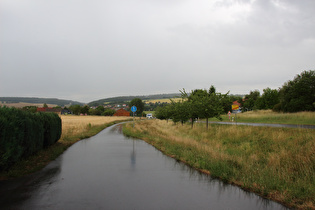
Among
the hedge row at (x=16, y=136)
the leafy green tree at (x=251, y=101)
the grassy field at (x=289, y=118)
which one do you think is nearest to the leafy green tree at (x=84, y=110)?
the leafy green tree at (x=251, y=101)

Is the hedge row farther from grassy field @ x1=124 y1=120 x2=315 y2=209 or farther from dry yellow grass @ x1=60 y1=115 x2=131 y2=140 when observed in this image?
dry yellow grass @ x1=60 y1=115 x2=131 y2=140

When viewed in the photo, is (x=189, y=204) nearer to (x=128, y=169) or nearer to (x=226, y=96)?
(x=128, y=169)

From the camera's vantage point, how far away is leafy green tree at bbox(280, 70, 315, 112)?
4892 cm

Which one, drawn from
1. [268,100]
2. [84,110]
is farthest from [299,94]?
[84,110]

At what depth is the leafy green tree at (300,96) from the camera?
48925mm

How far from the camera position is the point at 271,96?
8350 centimetres

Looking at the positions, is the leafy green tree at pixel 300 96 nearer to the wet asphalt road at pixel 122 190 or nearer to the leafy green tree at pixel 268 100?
the leafy green tree at pixel 268 100

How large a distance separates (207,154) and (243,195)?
484 centimetres

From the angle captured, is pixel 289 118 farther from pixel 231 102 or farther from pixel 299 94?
pixel 299 94

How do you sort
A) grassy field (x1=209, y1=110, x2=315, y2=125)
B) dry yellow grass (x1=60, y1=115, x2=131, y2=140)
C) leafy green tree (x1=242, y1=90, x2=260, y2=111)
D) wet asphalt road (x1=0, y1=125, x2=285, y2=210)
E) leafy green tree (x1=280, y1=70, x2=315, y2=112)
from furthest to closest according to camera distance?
leafy green tree (x1=242, y1=90, x2=260, y2=111), leafy green tree (x1=280, y1=70, x2=315, y2=112), grassy field (x1=209, y1=110, x2=315, y2=125), dry yellow grass (x1=60, y1=115, x2=131, y2=140), wet asphalt road (x1=0, y1=125, x2=285, y2=210)

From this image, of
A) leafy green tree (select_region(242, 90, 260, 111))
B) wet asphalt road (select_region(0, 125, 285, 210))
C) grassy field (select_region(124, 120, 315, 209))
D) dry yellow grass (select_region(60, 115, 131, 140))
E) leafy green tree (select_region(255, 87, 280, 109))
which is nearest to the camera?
wet asphalt road (select_region(0, 125, 285, 210))

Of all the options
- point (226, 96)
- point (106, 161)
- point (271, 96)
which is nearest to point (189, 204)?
point (106, 161)

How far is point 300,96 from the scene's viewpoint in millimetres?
50188

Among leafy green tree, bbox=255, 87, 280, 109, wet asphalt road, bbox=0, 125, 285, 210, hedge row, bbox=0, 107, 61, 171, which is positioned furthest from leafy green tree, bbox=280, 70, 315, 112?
hedge row, bbox=0, 107, 61, 171
